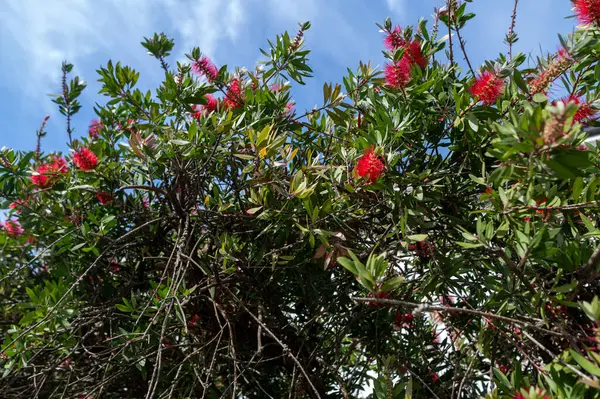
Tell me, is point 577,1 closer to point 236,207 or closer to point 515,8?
point 515,8

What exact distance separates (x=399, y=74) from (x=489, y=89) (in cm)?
28

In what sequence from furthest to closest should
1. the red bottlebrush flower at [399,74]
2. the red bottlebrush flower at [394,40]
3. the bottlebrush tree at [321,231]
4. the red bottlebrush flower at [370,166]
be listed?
1. the red bottlebrush flower at [394,40]
2. the red bottlebrush flower at [399,74]
3. the red bottlebrush flower at [370,166]
4. the bottlebrush tree at [321,231]

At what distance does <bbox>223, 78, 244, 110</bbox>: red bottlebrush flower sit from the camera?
5.87ft

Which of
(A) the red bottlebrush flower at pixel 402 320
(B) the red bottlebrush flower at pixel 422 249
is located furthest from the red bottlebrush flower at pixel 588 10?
(A) the red bottlebrush flower at pixel 402 320

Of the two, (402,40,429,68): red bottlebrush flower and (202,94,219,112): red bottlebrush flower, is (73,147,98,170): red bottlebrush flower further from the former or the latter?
(402,40,429,68): red bottlebrush flower

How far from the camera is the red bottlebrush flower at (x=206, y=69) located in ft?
5.99

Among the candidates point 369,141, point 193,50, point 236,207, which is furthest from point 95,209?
point 369,141

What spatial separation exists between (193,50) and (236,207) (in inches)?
26.0

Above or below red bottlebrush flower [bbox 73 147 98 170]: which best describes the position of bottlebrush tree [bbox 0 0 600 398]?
below

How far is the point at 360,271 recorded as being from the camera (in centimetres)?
98

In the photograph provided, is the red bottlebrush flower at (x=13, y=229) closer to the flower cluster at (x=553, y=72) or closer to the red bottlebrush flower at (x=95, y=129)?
the red bottlebrush flower at (x=95, y=129)

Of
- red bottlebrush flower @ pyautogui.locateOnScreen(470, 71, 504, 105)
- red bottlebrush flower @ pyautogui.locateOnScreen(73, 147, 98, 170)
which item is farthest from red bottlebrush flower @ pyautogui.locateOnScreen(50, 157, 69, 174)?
red bottlebrush flower @ pyautogui.locateOnScreen(470, 71, 504, 105)

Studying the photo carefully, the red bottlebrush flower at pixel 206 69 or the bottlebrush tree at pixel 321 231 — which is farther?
the red bottlebrush flower at pixel 206 69

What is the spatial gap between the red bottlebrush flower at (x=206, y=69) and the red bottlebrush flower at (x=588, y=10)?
119 centimetres
